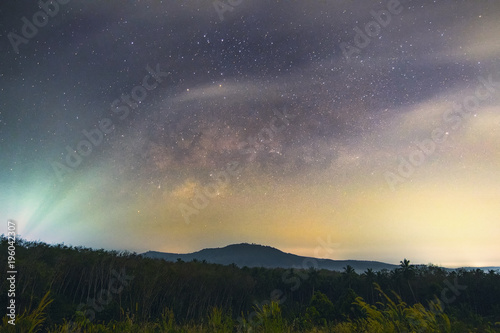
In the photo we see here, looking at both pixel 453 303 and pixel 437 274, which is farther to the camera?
pixel 437 274

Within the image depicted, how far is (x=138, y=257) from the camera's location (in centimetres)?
8281

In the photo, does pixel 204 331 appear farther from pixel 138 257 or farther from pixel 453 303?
pixel 453 303

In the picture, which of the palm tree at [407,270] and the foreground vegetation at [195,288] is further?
the palm tree at [407,270]

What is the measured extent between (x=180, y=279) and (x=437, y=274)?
72633 mm

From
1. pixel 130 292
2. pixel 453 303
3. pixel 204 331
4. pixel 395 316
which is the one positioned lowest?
pixel 453 303

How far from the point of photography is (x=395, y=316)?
887cm

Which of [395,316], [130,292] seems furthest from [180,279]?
[395,316]

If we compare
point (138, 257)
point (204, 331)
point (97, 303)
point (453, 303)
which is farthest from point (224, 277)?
point (204, 331)

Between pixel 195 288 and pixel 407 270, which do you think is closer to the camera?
pixel 195 288

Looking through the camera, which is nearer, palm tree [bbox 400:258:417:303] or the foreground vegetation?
the foreground vegetation

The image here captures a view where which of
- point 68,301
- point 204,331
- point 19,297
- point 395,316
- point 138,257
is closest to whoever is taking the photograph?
point 395,316

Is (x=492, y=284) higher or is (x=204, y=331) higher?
(x=204, y=331)

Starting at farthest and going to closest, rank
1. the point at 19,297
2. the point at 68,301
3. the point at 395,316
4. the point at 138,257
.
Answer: the point at 138,257
the point at 68,301
the point at 19,297
the point at 395,316

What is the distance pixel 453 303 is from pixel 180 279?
6279 centimetres
